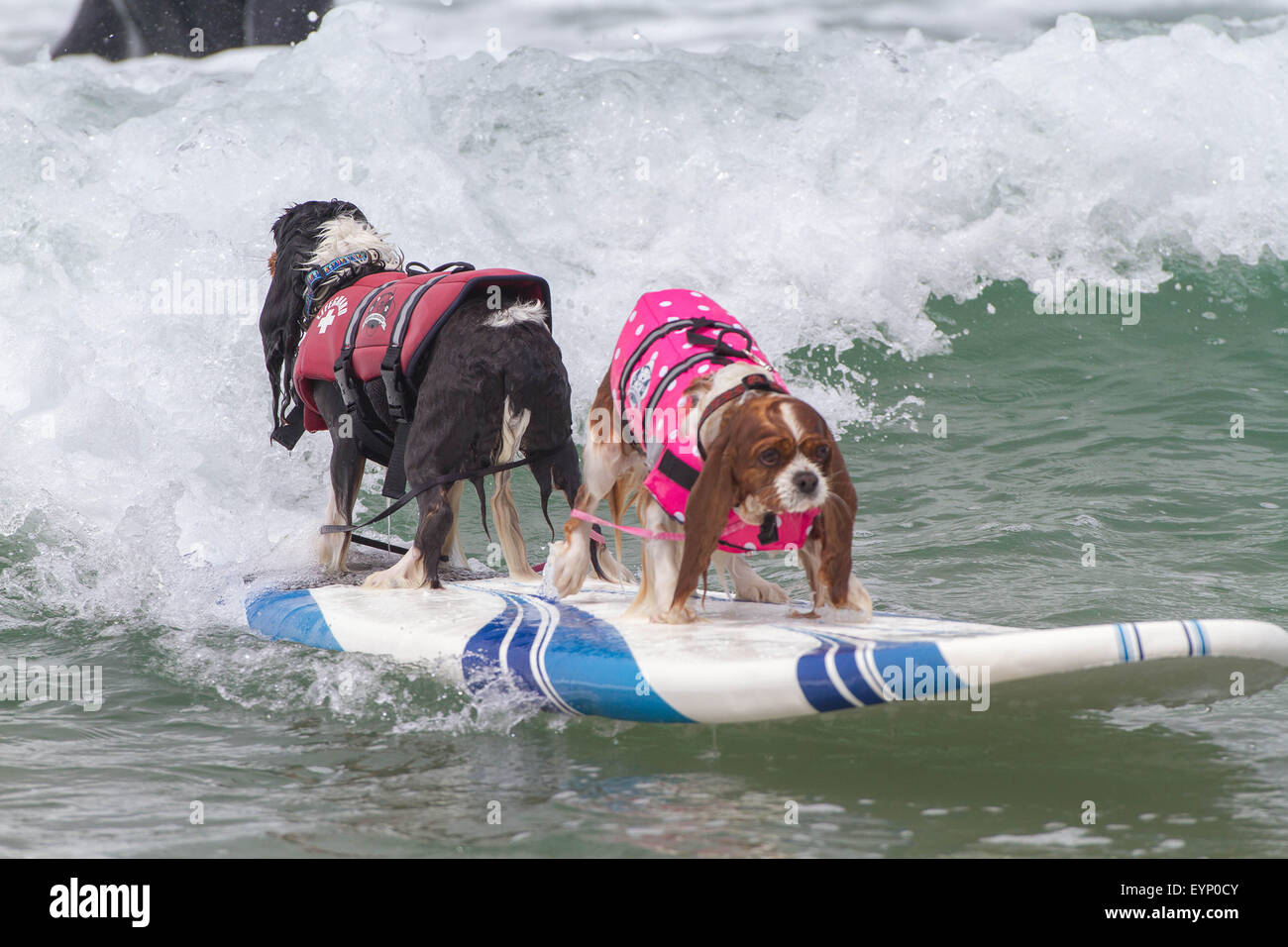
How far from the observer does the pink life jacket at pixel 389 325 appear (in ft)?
14.1

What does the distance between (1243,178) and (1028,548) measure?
5577mm

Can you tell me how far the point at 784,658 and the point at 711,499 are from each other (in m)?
0.43

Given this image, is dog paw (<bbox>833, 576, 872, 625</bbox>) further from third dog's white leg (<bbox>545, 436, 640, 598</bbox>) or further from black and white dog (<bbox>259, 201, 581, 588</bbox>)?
black and white dog (<bbox>259, 201, 581, 588</bbox>)

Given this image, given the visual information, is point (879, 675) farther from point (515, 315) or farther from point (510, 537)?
point (510, 537)

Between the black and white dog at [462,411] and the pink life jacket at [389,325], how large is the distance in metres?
0.05

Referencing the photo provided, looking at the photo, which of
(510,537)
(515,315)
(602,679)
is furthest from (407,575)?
(602,679)

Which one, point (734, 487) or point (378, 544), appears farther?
point (378, 544)

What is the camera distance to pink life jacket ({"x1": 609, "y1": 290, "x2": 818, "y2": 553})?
10.9 ft

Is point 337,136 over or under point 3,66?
under

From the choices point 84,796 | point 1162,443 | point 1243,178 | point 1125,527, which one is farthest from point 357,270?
point 1243,178

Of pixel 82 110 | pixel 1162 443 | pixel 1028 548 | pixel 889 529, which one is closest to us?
pixel 1028 548

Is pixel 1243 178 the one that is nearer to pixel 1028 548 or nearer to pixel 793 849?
pixel 1028 548

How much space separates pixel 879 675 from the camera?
3059 millimetres

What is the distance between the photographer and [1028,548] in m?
5.35
